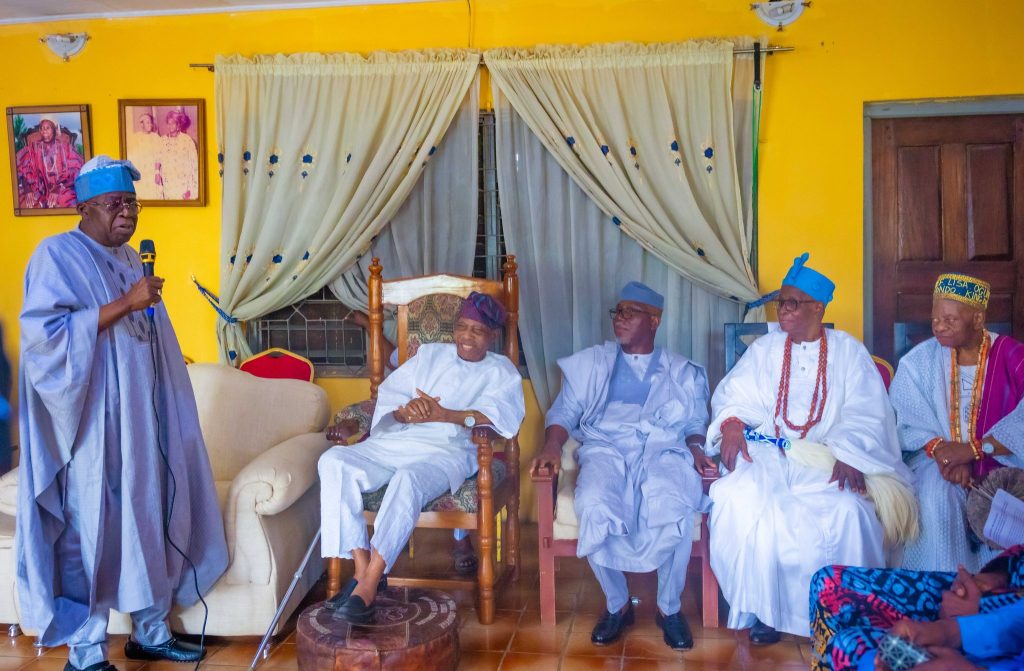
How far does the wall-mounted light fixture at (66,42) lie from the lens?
5.16 meters

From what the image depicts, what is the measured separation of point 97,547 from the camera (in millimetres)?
2947

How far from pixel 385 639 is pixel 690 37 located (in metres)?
3.38

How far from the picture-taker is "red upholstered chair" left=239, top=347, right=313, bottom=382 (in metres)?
4.89

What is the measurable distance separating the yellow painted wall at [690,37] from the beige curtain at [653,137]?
0.58 ft

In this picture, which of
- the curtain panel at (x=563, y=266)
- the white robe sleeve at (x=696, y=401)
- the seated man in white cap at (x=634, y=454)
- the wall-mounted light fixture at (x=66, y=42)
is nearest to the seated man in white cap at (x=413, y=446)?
the seated man in white cap at (x=634, y=454)

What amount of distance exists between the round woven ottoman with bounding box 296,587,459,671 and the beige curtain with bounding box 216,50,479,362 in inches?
88.0

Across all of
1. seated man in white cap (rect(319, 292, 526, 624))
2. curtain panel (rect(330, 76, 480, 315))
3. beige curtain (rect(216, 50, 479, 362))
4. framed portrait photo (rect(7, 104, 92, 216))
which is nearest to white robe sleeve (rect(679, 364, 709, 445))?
seated man in white cap (rect(319, 292, 526, 624))

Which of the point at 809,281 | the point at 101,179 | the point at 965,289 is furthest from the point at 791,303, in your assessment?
the point at 101,179

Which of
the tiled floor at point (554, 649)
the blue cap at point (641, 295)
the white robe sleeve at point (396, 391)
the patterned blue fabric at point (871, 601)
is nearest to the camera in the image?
the patterned blue fabric at point (871, 601)

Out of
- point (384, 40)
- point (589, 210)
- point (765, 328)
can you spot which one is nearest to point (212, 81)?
point (384, 40)

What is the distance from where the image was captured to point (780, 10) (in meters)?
4.57

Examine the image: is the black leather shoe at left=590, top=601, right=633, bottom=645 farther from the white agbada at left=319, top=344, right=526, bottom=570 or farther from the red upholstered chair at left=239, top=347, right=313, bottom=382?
the red upholstered chair at left=239, top=347, right=313, bottom=382

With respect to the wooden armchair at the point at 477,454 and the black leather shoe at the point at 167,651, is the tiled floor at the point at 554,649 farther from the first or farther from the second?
the wooden armchair at the point at 477,454

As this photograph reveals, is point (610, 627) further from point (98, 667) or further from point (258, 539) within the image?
point (98, 667)
